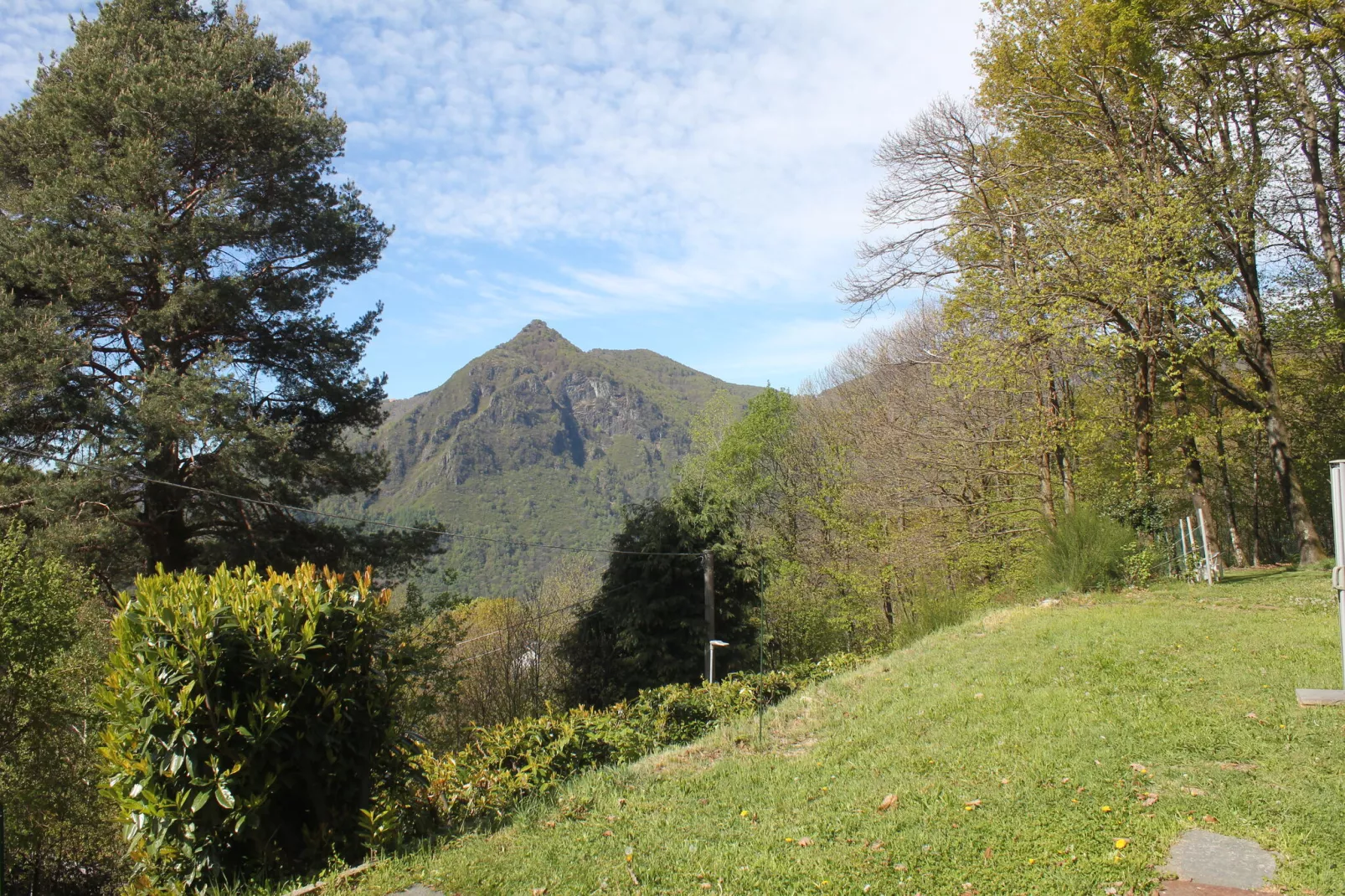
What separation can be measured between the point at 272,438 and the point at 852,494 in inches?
638

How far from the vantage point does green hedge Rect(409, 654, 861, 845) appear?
5.12m

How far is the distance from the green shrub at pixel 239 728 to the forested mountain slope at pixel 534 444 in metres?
65.3

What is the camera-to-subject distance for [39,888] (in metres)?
9.08

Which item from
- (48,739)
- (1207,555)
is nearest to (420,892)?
(48,739)

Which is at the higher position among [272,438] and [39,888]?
[272,438]

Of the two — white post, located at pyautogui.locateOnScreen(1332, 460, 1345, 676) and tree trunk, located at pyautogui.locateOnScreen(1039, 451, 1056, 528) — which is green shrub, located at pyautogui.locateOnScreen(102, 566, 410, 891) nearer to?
white post, located at pyautogui.locateOnScreen(1332, 460, 1345, 676)

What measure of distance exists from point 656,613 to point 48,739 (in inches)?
514

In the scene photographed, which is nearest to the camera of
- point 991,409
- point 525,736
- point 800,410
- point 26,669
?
point 525,736

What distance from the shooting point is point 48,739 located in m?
9.98

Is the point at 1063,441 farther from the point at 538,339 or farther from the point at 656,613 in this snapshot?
the point at 538,339

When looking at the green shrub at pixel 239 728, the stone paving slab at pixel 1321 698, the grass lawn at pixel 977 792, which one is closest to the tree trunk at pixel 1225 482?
the grass lawn at pixel 977 792

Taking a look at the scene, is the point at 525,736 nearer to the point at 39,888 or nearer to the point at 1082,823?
the point at 1082,823

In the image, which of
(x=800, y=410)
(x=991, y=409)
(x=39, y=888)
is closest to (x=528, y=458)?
(x=800, y=410)

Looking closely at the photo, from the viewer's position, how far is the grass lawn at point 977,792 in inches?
Answer: 148
